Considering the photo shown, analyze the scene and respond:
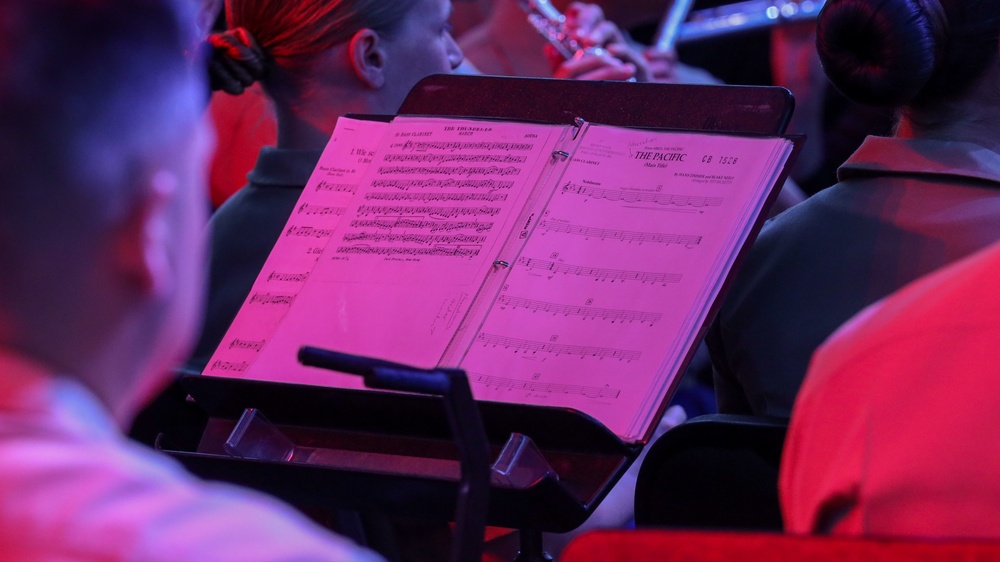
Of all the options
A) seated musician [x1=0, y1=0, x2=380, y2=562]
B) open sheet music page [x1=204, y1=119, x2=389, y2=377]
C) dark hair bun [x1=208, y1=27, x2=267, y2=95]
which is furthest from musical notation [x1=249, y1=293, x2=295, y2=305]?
seated musician [x1=0, y1=0, x2=380, y2=562]

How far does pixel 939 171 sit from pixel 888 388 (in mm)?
825

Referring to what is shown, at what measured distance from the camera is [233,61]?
6.57ft

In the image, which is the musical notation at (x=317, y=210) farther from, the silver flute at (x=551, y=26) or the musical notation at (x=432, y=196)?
the silver flute at (x=551, y=26)

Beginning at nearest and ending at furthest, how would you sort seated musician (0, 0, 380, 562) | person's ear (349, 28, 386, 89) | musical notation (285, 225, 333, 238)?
1. seated musician (0, 0, 380, 562)
2. musical notation (285, 225, 333, 238)
3. person's ear (349, 28, 386, 89)

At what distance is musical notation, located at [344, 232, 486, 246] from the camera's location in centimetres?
147

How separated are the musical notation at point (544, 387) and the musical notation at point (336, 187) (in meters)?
0.38

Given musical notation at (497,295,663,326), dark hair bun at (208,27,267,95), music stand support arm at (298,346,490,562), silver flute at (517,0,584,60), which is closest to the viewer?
music stand support arm at (298,346,490,562)

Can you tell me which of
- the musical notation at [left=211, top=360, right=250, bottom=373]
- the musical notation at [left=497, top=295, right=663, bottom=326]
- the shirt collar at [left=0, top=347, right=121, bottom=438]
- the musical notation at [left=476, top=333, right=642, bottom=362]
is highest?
the shirt collar at [left=0, top=347, right=121, bottom=438]

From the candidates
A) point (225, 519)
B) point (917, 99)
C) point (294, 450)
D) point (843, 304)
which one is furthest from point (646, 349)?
point (225, 519)

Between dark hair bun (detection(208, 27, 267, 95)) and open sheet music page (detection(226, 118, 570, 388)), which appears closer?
open sheet music page (detection(226, 118, 570, 388))

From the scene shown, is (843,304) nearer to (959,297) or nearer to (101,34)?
(959,297)

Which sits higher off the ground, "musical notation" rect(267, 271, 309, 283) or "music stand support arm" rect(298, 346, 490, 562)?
"music stand support arm" rect(298, 346, 490, 562)

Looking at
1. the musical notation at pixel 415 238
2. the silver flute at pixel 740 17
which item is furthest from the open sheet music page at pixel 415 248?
the silver flute at pixel 740 17

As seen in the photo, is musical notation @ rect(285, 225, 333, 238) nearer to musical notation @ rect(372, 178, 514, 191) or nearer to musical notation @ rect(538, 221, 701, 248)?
musical notation @ rect(372, 178, 514, 191)
